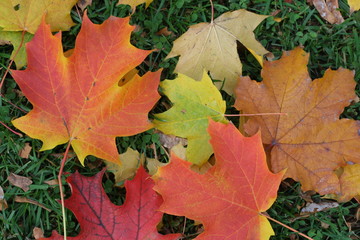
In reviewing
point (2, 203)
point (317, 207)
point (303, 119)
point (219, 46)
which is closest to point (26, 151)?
point (2, 203)

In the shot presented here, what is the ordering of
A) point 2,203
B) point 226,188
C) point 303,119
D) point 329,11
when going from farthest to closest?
point 329,11, point 2,203, point 303,119, point 226,188

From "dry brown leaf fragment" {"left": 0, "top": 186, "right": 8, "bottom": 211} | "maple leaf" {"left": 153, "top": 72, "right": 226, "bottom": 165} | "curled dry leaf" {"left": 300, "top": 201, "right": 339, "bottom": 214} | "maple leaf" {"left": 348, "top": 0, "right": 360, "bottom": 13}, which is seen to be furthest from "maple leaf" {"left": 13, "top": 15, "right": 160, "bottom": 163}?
"maple leaf" {"left": 348, "top": 0, "right": 360, "bottom": 13}

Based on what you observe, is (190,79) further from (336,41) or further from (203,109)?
(336,41)

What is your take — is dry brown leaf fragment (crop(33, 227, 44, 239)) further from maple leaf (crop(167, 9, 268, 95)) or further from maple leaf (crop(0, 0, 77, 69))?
maple leaf (crop(167, 9, 268, 95))

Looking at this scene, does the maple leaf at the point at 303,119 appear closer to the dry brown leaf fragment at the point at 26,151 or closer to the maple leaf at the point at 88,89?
the maple leaf at the point at 88,89

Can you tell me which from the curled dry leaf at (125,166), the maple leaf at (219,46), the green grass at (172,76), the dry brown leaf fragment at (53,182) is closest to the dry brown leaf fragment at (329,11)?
the green grass at (172,76)

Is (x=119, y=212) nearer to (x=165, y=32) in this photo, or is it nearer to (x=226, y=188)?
(x=226, y=188)
